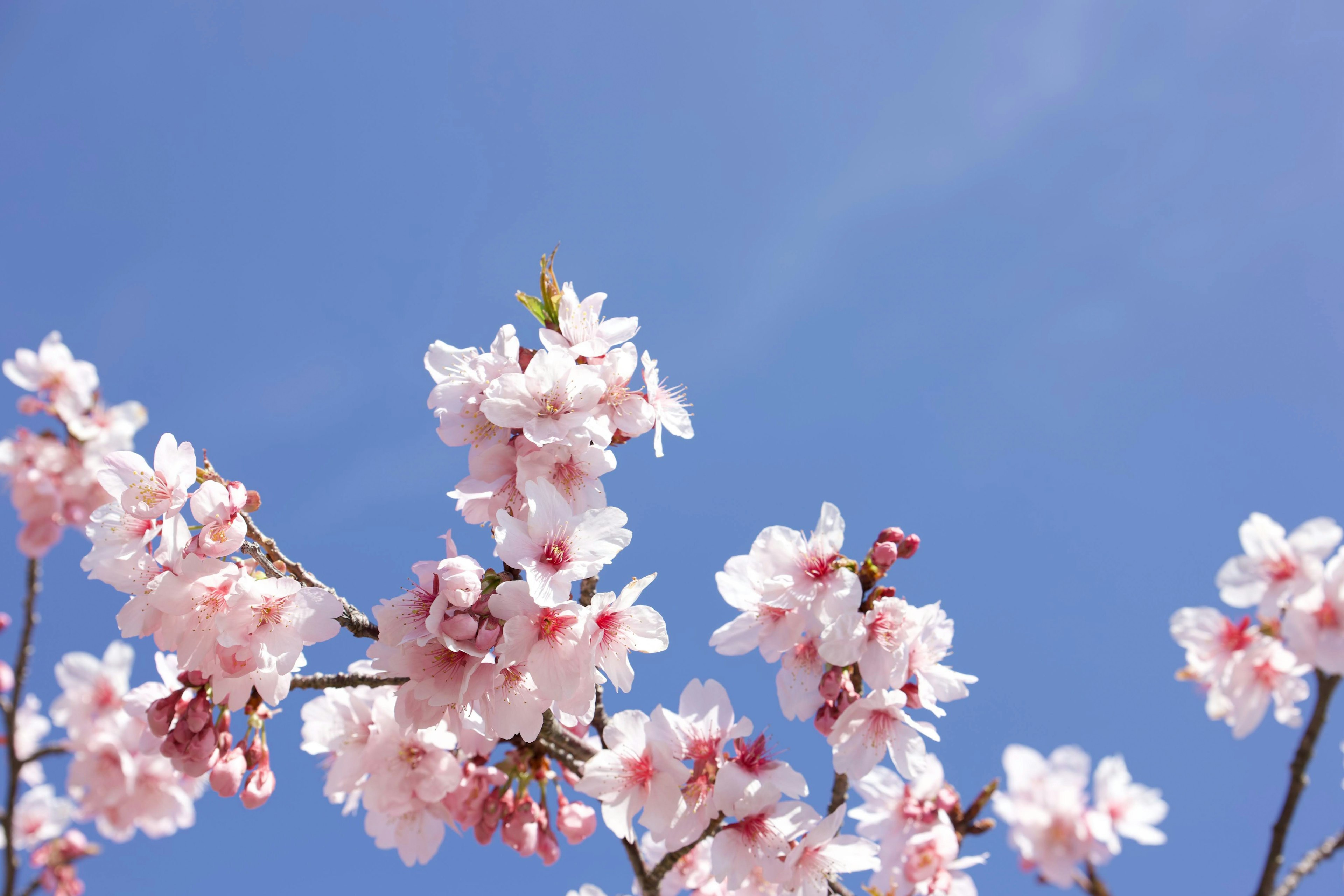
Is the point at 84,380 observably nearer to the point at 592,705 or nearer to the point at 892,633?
the point at 592,705

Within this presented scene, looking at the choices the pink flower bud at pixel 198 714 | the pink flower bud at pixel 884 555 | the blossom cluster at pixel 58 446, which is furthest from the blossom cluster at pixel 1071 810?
the blossom cluster at pixel 58 446

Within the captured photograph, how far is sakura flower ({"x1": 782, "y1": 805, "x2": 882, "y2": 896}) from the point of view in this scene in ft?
8.18

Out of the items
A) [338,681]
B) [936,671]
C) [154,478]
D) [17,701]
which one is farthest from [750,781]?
[17,701]

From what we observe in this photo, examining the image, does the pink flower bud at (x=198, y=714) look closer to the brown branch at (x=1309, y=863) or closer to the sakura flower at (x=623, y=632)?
the sakura flower at (x=623, y=632)

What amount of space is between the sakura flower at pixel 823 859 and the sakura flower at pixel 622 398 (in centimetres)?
142

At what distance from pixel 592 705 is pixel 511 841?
1.15 m

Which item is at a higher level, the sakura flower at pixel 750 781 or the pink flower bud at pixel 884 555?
the pink flower bud at pixel 884 555

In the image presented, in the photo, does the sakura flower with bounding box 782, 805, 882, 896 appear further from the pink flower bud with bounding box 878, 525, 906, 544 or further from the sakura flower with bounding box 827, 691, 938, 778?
the pink flower bud with bounding box 878, 525, 906, 544

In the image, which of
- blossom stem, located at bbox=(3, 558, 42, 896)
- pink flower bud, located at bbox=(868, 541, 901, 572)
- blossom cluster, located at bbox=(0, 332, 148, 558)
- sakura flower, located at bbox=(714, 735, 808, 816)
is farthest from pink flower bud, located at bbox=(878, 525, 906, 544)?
blossom cluster, located at bbox=(0, 332, 148, 558)

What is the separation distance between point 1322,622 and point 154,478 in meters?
3.86

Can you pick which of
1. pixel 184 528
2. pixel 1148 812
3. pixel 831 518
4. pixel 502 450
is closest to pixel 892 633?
pixel 831 518

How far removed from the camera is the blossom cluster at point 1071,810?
407cm

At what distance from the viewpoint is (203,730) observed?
8.32ft

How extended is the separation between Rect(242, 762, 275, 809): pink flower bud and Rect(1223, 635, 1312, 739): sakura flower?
380cm
